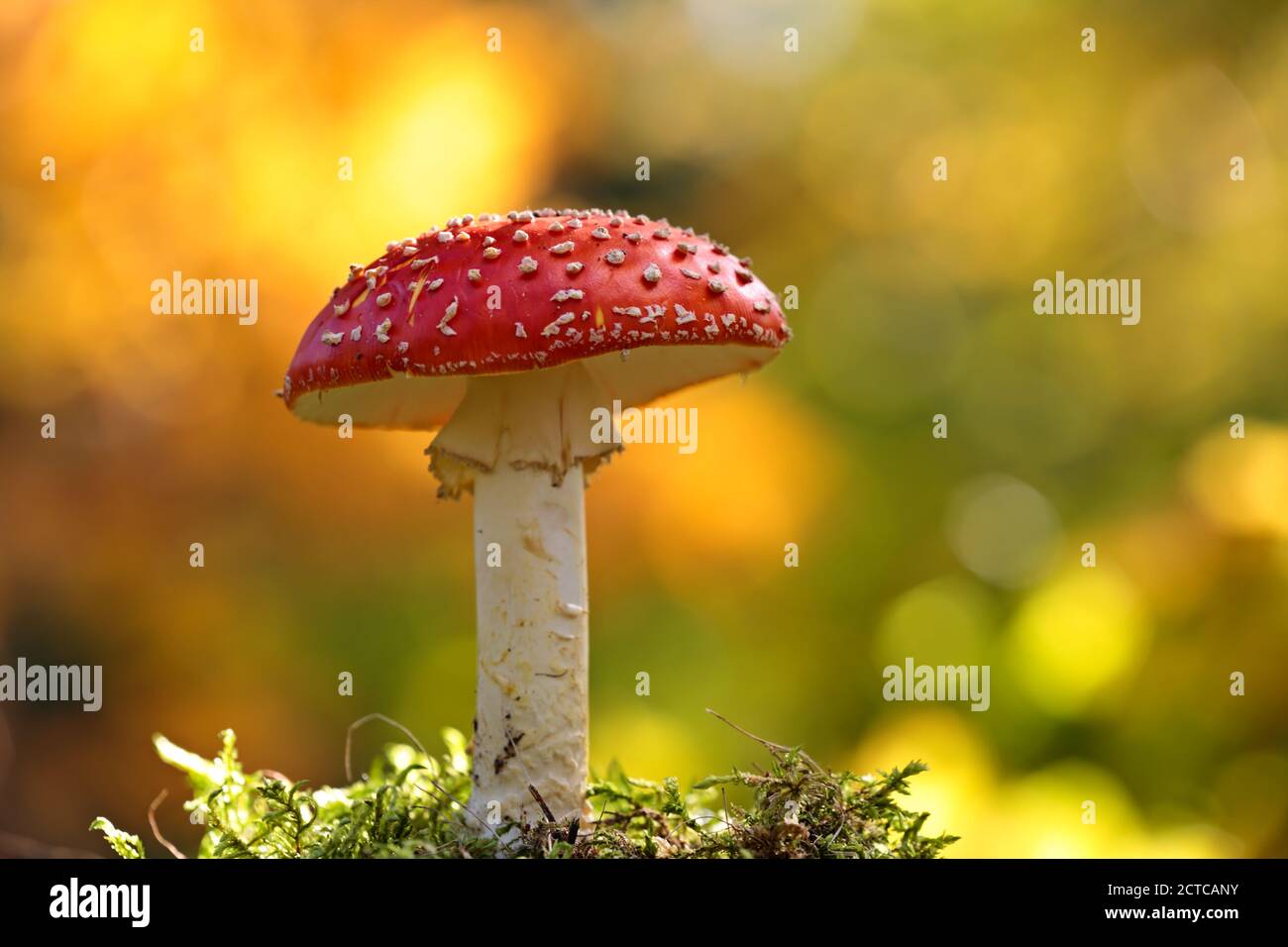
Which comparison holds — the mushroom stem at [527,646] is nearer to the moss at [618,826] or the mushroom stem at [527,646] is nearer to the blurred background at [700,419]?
the moss at [618,826]

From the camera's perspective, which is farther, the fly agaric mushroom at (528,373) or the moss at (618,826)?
the moss at (618,826)

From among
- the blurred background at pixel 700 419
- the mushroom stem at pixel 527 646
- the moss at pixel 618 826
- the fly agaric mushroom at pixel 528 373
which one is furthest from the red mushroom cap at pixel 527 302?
the blurred background at pixel 700 419

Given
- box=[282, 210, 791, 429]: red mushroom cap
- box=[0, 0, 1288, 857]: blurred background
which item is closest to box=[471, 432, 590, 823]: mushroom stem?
box=[282, 210, 791, 429]: red mushroom cap

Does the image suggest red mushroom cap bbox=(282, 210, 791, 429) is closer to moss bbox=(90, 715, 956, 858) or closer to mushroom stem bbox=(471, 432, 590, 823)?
mushroom stem bbox=(471, 432, 590, 823)

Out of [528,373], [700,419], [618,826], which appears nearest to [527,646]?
[618,826]

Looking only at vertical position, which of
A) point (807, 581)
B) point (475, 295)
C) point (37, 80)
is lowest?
point (807, 581)
